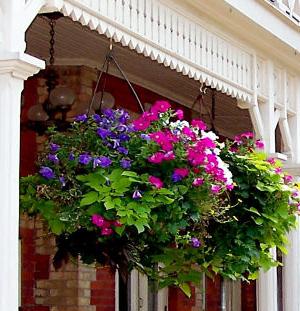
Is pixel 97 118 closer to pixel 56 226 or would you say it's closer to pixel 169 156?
pixel 169 156

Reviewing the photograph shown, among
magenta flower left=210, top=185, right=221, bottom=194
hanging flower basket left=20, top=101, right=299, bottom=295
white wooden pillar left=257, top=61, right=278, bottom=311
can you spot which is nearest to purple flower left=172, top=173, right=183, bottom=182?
hanging flower basket left=20, top=101, right=299, bottom=295

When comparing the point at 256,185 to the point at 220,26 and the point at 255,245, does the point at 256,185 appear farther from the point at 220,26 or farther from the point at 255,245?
the point at 220,26

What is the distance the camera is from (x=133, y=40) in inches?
258

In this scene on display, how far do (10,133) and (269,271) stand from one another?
168 inches

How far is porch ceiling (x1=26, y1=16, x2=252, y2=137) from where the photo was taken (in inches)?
327

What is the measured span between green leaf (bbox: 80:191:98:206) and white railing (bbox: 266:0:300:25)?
11.9ft

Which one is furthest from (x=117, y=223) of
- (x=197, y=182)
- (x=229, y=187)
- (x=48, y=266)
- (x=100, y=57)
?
(x=100, y=57)

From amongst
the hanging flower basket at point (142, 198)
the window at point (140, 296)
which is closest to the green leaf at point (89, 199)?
the hanging flower basket at point (142, 198)

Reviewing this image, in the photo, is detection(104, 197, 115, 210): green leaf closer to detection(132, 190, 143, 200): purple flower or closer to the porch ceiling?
detection(132, 190, 143, 200): purple flower

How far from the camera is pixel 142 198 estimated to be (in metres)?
5.50

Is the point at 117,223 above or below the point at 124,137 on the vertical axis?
below

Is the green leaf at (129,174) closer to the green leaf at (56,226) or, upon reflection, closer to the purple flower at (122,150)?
the purple flower at (122,150)

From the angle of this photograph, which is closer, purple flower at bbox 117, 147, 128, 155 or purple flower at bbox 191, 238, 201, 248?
purple flower at bbox 117, 147, 128, 155

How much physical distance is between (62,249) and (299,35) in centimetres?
405
